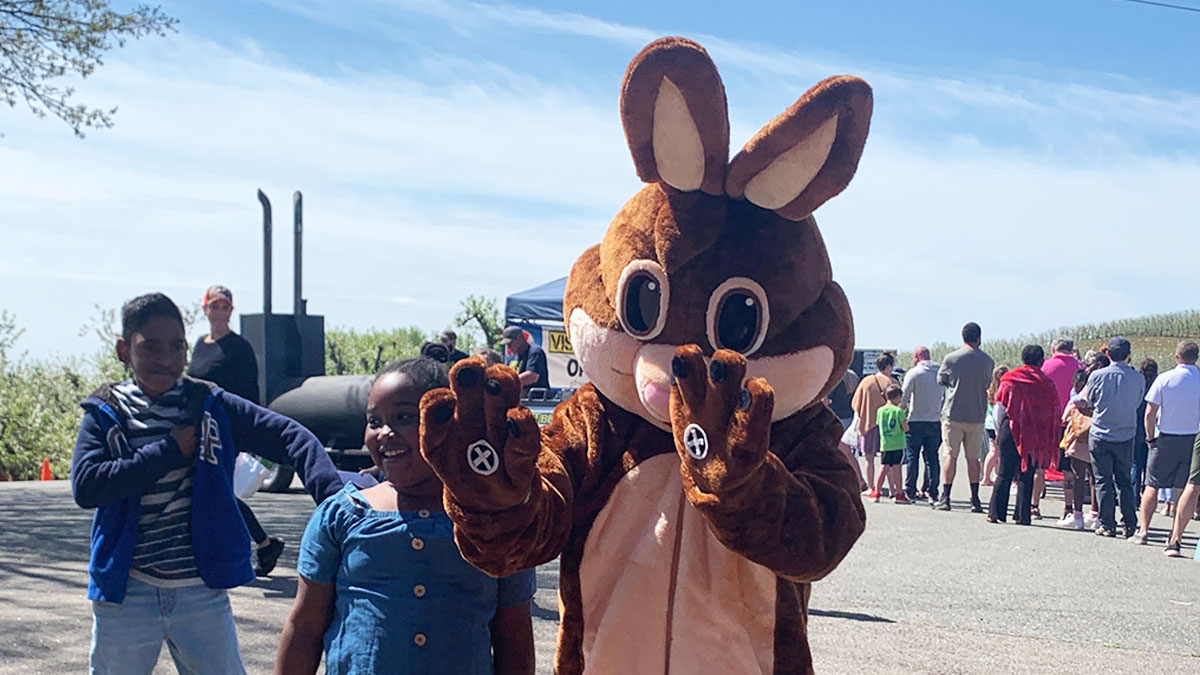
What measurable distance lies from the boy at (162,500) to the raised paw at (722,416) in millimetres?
1418

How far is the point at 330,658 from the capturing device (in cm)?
254

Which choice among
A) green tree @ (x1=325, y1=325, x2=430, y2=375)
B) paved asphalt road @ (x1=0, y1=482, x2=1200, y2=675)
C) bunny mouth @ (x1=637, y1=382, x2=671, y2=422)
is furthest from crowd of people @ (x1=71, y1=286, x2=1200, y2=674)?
green tree @ (x1=325, y1=325, x2=430, y2=375)

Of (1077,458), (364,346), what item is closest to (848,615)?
(1077,458)

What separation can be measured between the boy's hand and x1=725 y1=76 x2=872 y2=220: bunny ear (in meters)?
1.81

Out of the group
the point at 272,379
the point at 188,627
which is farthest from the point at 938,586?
the point at 272,379

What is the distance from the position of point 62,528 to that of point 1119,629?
24.0ft

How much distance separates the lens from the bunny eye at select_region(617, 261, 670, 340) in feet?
7.93

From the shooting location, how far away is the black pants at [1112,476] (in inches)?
383

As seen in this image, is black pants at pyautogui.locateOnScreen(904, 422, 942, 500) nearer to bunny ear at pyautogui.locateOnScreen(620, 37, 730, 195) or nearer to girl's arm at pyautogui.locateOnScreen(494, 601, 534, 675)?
girl's arm at pyautogui.locateOnScreen(494, 601, 534, 675)

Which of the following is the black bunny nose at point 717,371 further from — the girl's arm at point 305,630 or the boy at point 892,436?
the boy at point 892,436

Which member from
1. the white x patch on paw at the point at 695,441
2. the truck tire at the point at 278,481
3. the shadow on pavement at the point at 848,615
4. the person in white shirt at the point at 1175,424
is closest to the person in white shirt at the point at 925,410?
the person in white shirt at the point at 1175,424

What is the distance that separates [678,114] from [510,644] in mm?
1259

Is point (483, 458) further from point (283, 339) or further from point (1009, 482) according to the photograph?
point (1009, 482)

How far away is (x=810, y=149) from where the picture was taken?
238 cm
